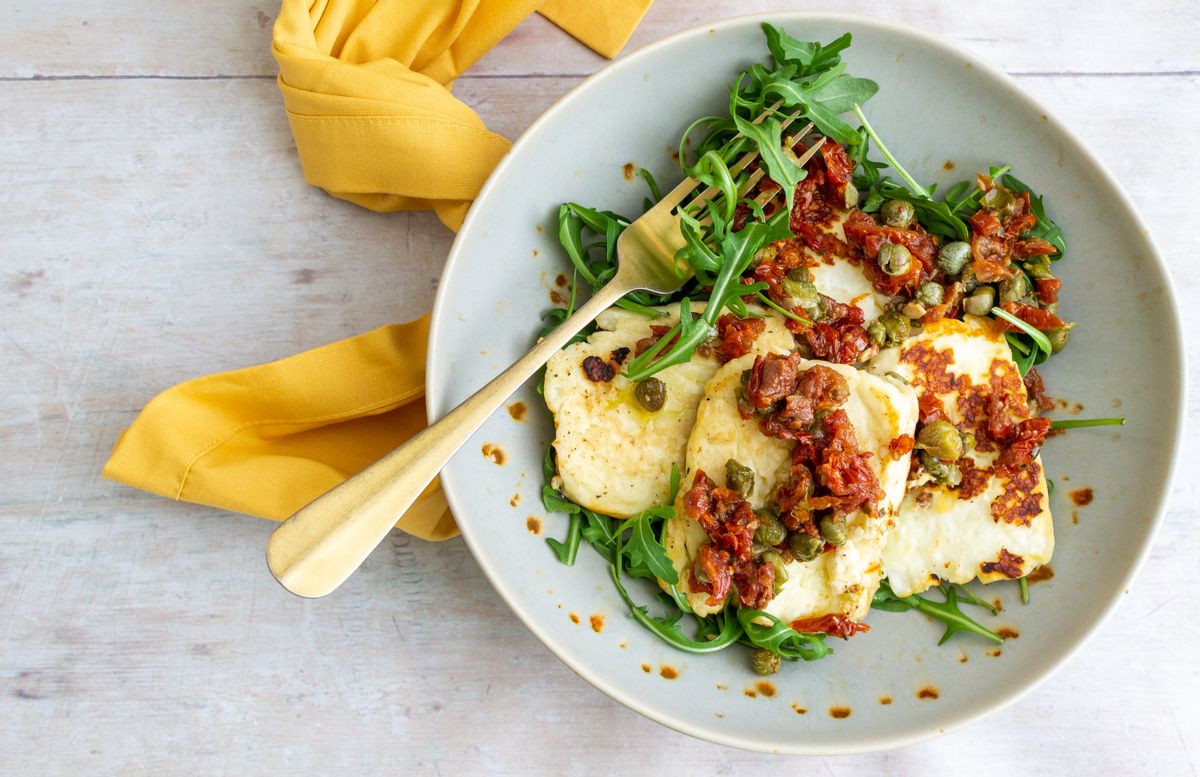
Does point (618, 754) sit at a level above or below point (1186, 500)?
below

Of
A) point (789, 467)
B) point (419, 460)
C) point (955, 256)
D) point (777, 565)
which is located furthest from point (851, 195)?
point (419, 460)

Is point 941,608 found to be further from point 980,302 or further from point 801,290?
point 801,290

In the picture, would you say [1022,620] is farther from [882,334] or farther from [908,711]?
[882,334]

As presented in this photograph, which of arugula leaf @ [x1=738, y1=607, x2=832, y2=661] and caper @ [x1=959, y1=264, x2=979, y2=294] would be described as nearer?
arugula leaf @ [x1=738, y1=607, x2=832, y2=661]

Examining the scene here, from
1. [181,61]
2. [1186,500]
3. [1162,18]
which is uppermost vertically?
[1162,18]

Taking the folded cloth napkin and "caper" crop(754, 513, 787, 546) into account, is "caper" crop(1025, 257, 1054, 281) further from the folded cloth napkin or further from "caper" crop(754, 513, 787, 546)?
the folded cloth napkin

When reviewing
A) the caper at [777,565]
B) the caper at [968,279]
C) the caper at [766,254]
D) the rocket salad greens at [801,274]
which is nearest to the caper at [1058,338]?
the rocket salad greens at [801,274]

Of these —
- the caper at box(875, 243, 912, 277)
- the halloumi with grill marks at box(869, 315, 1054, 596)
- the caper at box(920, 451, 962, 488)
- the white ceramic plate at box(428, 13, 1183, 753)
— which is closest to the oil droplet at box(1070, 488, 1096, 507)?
the white ceramic plate at box(428, 13, 1183, 753)

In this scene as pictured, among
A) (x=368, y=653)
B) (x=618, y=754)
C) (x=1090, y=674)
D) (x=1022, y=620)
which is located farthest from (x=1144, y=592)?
(x=368, y=653)
